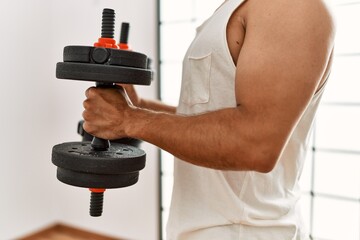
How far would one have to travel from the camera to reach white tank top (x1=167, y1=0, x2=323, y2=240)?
77 centimetres

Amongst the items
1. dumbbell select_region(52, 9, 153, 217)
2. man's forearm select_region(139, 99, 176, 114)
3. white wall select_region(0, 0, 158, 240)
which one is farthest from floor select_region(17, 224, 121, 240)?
dumbbell select_region(52, 9, 153, 217)

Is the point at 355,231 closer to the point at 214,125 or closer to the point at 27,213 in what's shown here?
the point at 214,125

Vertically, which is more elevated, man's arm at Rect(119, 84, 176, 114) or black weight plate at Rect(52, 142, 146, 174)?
man's arm at Rect(119, 84, 176, 114)

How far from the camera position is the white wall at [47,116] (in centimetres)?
235

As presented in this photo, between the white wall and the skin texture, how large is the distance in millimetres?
1950

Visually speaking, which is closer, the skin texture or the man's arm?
the skin texture

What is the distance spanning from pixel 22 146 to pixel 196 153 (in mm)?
2020

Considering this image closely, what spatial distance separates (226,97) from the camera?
777 millimetres

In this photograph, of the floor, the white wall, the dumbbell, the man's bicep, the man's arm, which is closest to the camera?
the man's bicep

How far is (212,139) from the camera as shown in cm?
68

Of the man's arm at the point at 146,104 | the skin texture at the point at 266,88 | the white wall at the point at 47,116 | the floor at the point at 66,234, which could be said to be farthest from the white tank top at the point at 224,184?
the floor at the point at 66,234

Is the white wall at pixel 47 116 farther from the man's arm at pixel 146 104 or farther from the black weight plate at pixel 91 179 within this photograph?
the black weight plate at pixel 91 179

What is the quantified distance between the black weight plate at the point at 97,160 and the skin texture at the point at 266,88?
0.14m

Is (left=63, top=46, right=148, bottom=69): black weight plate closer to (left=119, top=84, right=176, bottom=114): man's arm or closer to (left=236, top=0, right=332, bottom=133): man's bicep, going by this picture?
(left=236, top=0, right=332, bottom=133): man's bicep
